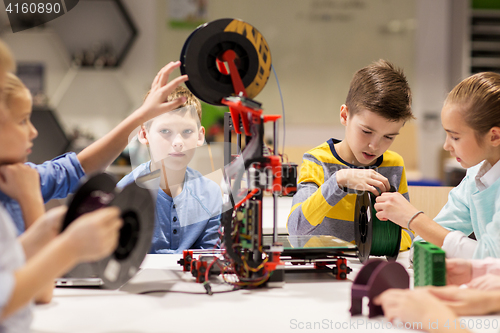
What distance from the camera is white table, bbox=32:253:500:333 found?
2.43ft

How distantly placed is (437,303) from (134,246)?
1.85 feet

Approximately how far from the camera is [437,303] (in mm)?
701

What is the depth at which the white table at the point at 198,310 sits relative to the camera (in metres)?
0.74

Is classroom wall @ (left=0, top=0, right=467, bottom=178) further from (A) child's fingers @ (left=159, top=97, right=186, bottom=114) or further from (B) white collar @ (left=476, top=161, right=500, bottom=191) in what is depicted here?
(A) child's fingers @ (left=159, top=97, right=186, bottom=114)

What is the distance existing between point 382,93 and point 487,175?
1.64 feet

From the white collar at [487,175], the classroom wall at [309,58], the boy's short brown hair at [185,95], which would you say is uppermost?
the classroom wall at [309,58]

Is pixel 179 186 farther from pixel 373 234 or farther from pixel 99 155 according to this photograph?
pixel 373 234

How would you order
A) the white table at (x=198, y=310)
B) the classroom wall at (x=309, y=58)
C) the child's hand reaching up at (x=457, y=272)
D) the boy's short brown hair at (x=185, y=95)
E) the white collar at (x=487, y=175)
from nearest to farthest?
the white table at (x=198, y=310)
the child's hand reaching up at (x=457, y=272)
the white collar at (x=487, y=175)
the boy's short brown hair at (x=185, y=95)
the classroom wall at (x=309, y=58)

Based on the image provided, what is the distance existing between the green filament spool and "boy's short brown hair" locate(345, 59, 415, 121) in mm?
384

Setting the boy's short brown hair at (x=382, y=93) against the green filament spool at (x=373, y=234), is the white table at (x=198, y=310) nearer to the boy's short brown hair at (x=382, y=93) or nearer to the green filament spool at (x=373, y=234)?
the green filament spool at (x=373, y=234)

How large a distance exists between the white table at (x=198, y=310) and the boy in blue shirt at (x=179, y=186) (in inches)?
18.5

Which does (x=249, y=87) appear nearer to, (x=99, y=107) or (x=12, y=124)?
(x=12, y=124)

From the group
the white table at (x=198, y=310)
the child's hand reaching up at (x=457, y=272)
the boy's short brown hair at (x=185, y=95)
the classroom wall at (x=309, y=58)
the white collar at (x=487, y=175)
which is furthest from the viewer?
the classroom wall at (x=309, y=58)

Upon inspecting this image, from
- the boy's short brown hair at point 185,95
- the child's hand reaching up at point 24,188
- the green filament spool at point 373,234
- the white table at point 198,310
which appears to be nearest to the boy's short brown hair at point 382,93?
the green filament spool at point 373,234
